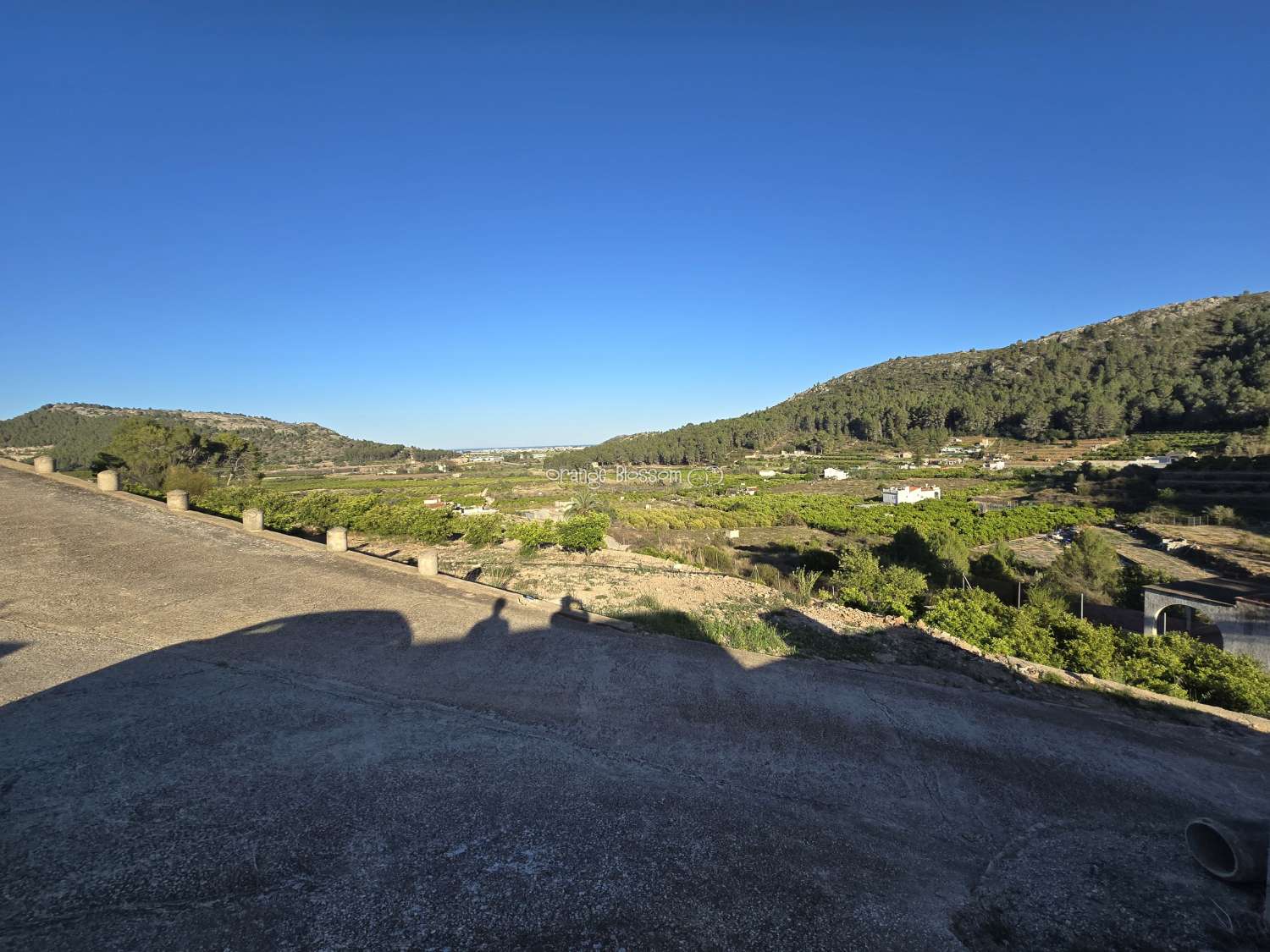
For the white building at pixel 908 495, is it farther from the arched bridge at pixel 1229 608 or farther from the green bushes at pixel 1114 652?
the green bushes at pixel 1114 652

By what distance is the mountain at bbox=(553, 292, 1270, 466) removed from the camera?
64250 millimetres

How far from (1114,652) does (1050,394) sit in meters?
89.5

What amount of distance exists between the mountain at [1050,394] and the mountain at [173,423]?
4445 centimetres

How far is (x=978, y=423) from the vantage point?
262ft

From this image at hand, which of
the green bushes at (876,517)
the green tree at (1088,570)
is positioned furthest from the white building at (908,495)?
the green tree at (1088,570)

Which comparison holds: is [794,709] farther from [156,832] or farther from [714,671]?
[156,832]

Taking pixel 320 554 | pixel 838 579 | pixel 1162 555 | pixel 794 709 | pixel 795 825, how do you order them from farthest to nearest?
pixel 1162 555 → pixel 838 579 → pixel 320 554 → pixel 794 709 → pixel 795 825

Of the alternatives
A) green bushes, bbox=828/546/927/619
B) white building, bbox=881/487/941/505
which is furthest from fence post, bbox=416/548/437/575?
white building, bbox=881/487/941/505

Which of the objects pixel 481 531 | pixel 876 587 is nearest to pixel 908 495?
pixel 876 587

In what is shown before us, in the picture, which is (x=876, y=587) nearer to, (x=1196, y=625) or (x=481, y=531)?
(x=1196, y=625)

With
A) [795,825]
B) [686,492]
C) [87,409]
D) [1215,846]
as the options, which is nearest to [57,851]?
[795,825]

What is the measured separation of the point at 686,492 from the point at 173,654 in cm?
4963

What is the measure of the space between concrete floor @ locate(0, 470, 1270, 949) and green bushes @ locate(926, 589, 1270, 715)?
7.25ft

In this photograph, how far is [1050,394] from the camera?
7850cm
